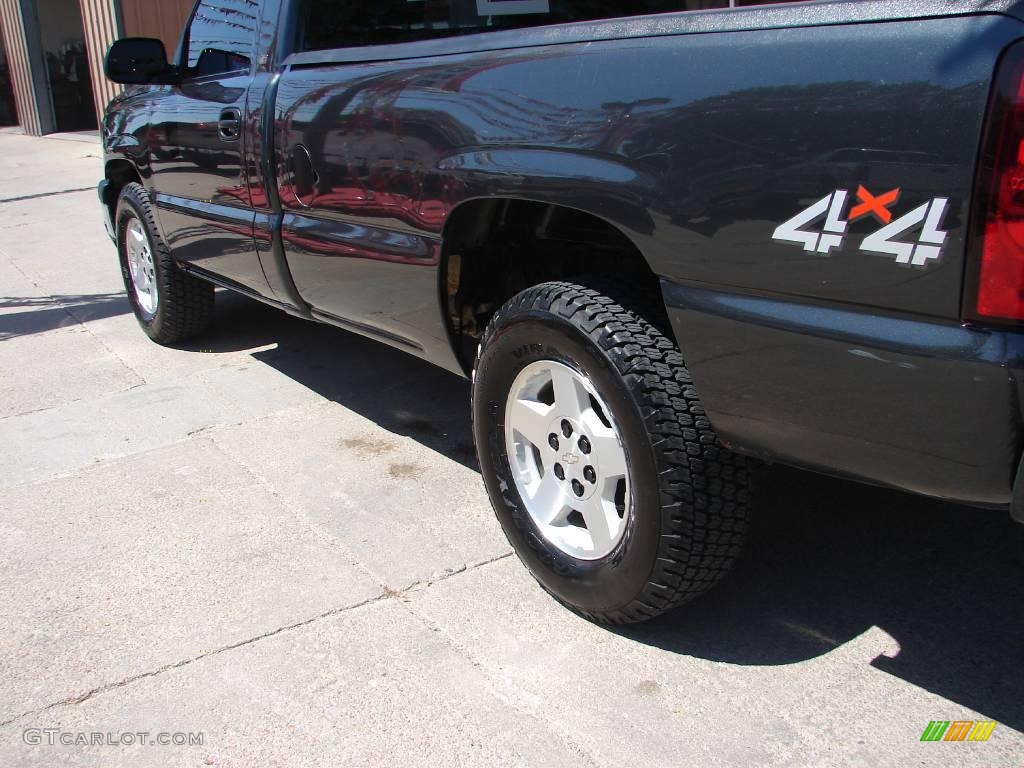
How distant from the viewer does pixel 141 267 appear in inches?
216

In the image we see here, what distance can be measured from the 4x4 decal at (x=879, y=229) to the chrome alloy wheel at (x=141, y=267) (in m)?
4.04

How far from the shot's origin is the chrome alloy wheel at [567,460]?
99.6 inches

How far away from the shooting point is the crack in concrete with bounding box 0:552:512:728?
249cm

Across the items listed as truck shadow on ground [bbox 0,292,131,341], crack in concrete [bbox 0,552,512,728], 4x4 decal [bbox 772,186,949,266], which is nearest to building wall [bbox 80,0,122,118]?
truck shadow on ground [bbox 0,292,131,341]

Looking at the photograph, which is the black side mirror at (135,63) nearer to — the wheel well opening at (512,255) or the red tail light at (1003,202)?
the wheel well opening at (512,255)

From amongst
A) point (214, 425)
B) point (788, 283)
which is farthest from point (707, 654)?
point (214, 425)

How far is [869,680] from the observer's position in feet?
7.99

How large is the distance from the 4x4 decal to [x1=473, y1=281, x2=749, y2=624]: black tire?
0.50 m

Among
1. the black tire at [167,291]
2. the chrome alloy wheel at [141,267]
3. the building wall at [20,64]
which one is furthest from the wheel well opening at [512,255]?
the building wall at [20,64]

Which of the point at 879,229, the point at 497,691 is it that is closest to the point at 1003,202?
the point at 879,229

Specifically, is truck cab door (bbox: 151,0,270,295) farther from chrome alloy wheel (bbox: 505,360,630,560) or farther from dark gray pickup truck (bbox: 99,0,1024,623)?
chrome alloy wheel (bbox: 505,360,630,560)

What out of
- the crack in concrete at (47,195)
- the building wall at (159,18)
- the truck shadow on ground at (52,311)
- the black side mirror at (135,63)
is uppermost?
the building wall at (159,18)

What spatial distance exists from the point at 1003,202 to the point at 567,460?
4.28 feet

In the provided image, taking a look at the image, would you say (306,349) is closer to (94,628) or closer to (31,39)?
(94,628)
